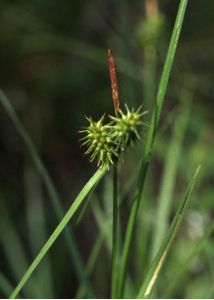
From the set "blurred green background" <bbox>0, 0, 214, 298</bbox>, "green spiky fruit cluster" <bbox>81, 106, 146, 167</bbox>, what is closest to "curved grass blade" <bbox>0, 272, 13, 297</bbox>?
"green spiky fruit cluster" <bbox>81, 106, 146, 167</bbox>

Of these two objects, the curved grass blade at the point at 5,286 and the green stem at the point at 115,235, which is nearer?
the green stem at the point at 115,235

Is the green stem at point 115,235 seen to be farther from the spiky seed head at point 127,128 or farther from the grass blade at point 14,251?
the grass blade at point 14,251

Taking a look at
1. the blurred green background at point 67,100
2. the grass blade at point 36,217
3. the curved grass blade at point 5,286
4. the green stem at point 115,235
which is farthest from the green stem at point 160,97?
the blurred green background at point 67,100

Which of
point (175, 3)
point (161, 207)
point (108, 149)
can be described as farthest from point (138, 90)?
point (108, 149)

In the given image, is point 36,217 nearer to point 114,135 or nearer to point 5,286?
point 5,286

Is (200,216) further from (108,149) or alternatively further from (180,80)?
(108,149)

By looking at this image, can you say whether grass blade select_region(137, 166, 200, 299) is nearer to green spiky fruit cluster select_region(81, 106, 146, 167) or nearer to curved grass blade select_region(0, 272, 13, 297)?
green spiky fruit cluster select_region(81, 106, 146, 167)

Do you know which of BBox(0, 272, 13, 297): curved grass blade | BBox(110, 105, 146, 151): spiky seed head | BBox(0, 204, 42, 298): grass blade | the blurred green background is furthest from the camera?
the blurred green background

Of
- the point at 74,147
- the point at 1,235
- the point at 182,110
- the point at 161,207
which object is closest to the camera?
the point at 161,207
